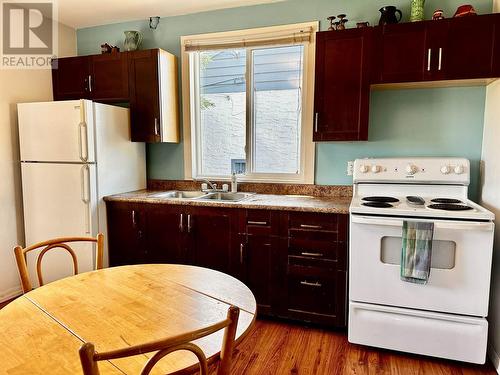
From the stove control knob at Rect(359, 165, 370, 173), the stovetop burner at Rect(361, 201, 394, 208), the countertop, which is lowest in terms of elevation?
the countertop

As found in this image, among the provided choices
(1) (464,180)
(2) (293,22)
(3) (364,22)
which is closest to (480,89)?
(1) (464,180)

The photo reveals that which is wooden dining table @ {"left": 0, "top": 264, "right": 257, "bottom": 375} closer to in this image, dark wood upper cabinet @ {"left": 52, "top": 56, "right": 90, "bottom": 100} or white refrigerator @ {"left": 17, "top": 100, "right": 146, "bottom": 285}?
white refrigerator @ {"left": 17, "top": 100, "right": 146, "bottom": 285}

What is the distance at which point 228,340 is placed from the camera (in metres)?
0.83

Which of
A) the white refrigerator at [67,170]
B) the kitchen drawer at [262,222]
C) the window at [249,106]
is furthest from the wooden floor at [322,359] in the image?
the white refrigerator at [67,170]

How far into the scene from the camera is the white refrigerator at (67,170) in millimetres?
2715

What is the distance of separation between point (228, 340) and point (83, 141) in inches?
92.5

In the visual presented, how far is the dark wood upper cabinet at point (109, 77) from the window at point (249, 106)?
0.55 m

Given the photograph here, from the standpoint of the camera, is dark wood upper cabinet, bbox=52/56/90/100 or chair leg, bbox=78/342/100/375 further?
dark wood upper cabinet, bbox=52/56/90/100

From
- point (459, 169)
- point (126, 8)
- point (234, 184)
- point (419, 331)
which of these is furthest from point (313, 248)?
point (126, 8)

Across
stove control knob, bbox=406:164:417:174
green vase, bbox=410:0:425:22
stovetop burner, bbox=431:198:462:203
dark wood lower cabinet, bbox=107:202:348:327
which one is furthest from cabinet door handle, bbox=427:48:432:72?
dark wood lower cabinet, bbox=107:202:348:327

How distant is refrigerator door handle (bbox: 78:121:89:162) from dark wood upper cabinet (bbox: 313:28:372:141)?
179cm

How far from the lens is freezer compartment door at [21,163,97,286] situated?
2752mm

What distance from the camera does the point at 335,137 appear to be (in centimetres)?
251

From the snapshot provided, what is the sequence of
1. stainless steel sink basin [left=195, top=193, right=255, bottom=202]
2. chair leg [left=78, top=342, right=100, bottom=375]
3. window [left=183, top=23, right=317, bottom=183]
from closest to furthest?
chair leg [left=78, top=342, right=100, bottom=375], window [left=183, top=23, right=317, bottom=183], stainless steel sink basin [left=195, top=193, right=255, bottom=202]
